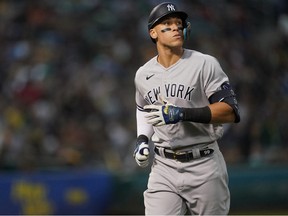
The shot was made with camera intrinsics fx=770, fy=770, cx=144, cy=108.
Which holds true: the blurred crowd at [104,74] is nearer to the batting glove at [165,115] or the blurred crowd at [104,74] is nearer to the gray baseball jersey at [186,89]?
the gray baseball jersey at [186,89]

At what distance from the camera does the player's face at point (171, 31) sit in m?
5.23

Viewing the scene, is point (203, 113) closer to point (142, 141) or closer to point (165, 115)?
point (165, 115)

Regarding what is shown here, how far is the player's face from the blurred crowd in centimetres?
567

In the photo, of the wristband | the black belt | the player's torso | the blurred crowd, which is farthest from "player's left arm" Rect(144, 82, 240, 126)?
the blurred crowd

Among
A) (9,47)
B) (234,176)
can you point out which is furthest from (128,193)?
(9,47)

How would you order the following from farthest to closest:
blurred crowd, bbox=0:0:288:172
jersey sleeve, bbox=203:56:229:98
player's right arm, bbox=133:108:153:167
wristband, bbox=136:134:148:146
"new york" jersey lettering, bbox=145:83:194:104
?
blurred crowd, bbox=0:0:288:172 < wristband, bbox=136:134:148:146 < player's right arm, bbox=133:108:153:167 < "new york" jersey lettering, bbox=145:83:194:104 < jersey sleeve, bbox=203:56:229:98

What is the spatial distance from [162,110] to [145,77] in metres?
0.52

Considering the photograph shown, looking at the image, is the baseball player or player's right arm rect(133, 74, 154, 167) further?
player's right arm rect(133, 74, 154, 167)

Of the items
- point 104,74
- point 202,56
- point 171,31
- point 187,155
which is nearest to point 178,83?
point 202,56

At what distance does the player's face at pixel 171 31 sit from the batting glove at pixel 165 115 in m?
0.52

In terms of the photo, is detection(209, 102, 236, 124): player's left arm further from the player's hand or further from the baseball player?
the player's hand

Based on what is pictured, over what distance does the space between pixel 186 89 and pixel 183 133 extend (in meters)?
0.30

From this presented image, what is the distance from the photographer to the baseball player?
5.14 m

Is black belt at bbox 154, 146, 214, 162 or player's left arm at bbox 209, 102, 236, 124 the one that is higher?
player's left arm at bbox 209, 102, 236, 124
